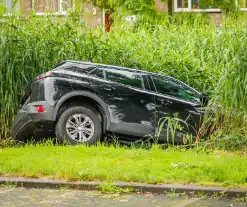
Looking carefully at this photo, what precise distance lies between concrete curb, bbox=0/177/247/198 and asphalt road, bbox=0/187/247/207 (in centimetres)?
13

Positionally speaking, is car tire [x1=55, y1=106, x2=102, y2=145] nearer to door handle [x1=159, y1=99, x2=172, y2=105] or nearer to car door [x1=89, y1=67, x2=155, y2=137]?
car door [x1=89, y1=67, x2=155, y2=137]

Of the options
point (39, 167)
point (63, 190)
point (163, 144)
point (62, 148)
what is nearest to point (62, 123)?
point (62, 148)

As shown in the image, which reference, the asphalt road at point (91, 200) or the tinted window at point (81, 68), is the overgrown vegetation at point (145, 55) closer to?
the tinted window at point (81, 68)

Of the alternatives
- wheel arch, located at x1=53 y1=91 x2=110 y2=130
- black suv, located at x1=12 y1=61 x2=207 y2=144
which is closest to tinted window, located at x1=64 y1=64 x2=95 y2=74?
black suv, located at x1=12 y1=61 x2=207 y2=144

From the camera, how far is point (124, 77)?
11906 millimetres

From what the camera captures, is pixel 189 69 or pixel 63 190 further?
pixel 189 69

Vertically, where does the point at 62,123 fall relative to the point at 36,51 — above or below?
below

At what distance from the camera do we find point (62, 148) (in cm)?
1069

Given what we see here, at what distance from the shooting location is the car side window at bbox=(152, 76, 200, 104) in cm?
1195

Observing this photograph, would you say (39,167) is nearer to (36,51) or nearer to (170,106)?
(170,106)

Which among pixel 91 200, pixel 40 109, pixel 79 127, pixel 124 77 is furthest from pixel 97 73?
pixel 91 200

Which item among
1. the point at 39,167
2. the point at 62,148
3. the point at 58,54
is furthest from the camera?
the point at 58,54

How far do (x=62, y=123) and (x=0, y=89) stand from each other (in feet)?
6.26

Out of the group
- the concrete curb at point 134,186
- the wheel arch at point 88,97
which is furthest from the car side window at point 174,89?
the concrete curb at point 134,186
